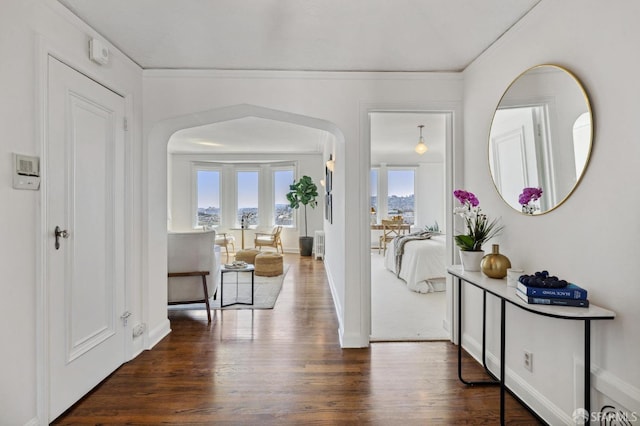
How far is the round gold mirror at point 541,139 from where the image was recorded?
1.64 m

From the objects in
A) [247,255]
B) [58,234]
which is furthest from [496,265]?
[247,255]

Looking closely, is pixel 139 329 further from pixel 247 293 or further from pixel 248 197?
pixel 248 197

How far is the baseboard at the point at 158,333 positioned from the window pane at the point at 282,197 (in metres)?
5.49

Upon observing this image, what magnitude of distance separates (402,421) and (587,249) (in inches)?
53.0

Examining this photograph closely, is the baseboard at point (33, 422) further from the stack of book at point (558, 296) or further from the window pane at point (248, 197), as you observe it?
the window pane at point (248, 197)

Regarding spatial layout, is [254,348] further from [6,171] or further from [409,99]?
[409,99]

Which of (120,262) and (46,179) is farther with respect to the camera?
(120,262)

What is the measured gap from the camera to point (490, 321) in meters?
2.49

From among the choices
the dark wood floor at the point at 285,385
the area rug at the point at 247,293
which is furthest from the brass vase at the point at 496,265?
the area rug at the point at 247,293

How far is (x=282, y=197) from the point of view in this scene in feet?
28.2

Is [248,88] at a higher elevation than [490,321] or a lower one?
higher

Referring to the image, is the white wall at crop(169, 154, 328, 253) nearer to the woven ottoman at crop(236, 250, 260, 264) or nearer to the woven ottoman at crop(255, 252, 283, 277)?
the woven ottoman at crop(236, 250, 260, 264)

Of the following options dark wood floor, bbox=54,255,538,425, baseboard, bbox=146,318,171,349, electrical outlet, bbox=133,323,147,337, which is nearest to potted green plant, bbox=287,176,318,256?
dark wood floor, bbox=54,255,538,425

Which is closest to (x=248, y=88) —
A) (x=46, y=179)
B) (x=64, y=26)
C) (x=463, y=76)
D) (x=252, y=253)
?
(x=64, y=26)
